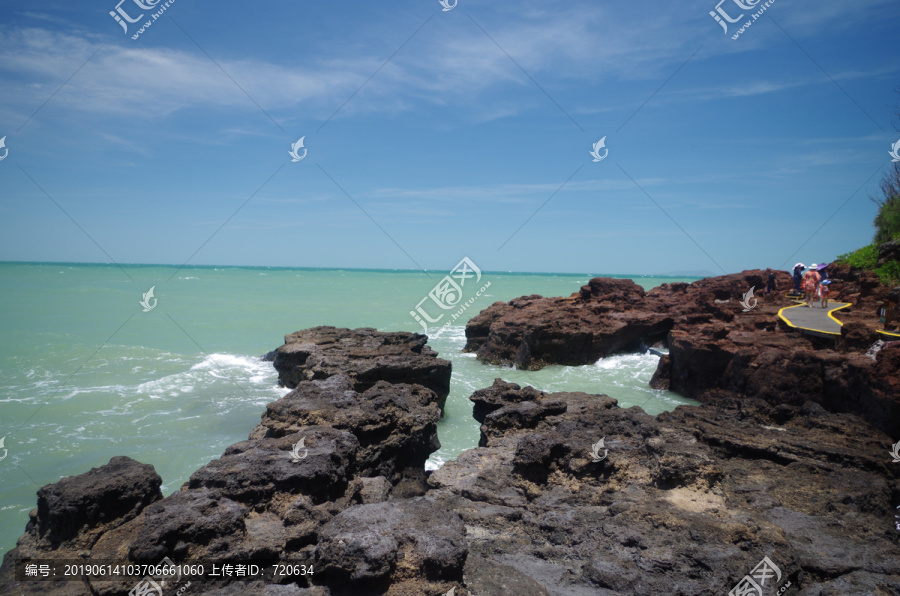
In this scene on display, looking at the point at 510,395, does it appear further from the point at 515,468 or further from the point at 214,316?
the point at 214,316

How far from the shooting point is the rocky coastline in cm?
319

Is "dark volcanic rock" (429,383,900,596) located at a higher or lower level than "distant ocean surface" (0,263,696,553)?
lower

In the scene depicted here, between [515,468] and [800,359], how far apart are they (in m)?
6.85

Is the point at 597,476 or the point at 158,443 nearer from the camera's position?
the point at 597,476

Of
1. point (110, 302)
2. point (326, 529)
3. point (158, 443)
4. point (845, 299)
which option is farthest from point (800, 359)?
point (110, 302)

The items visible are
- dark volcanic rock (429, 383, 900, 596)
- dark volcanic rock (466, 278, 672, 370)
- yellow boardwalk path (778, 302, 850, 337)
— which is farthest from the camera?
dark volcanic rock (466, 278, 672, 370)

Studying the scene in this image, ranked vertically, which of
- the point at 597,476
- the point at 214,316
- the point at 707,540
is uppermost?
the point at 214,316

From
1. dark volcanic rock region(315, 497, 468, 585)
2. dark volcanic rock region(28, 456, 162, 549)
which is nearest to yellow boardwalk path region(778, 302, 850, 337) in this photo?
dark volcanic rock region(315, 497, 468, 585)

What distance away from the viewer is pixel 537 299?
20.6 m

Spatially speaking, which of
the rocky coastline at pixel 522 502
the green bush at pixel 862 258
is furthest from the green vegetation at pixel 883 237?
the rocky coastline at pixel 522 502

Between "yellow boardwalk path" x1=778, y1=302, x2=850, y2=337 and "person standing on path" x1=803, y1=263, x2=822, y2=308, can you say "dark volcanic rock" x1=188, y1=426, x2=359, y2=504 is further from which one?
"person standing on path" x1=803, y1=263, x2=822, y2=308

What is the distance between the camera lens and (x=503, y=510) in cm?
443

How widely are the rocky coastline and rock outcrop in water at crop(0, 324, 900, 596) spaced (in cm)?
2

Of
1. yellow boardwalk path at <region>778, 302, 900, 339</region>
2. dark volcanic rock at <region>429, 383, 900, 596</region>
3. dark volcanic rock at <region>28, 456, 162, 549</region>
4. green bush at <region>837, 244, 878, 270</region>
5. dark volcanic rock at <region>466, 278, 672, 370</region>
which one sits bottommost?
dark volcanic rock at <region>429, 383, 900, 596</region>
